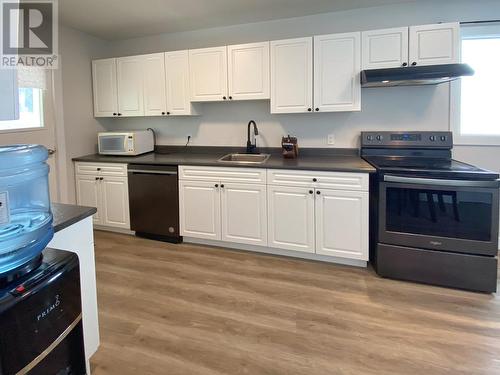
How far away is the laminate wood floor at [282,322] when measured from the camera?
180 cm

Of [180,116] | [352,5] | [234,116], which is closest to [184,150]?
[180,116]

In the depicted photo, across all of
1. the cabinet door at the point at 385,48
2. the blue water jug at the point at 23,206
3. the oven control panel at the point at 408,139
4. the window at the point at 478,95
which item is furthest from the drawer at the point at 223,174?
the blue water jug at the point at 23,206

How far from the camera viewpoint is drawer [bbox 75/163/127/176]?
145 inches

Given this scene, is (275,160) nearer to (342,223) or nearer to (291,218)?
(291,218)

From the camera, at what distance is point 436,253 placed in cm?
259

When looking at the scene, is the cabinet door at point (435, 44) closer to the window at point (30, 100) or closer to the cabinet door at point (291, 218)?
the cabinet door at point (291, 218)

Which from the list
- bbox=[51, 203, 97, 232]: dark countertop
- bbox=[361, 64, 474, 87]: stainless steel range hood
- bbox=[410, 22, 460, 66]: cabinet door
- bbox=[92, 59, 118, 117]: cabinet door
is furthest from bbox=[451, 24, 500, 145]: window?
bbox=[92, 59, 118, 117]: cabinet door

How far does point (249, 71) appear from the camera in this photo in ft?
11.1

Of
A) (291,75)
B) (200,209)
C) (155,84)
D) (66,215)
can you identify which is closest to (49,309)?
(66,215)

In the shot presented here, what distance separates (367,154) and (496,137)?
113 cm

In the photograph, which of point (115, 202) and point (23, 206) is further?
point (115, 202)

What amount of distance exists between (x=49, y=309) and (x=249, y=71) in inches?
115

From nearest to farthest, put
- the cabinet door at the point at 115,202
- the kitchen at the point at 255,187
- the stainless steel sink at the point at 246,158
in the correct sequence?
the kitchen at the point at 255,187, the stainless steel sink at the point at 246,158, the cabinet door at the point at 115,202

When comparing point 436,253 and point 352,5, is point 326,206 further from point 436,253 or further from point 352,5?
point 352,5
